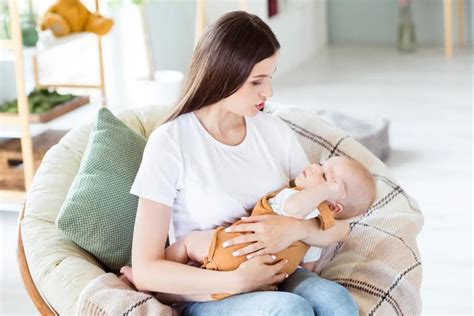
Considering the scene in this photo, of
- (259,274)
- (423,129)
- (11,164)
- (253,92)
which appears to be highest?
(253,92)

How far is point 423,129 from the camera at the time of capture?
4578 mm

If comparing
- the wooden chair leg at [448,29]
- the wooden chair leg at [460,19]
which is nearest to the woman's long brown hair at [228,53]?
the wooden chair leg at [448,29]

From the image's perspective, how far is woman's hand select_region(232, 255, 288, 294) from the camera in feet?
6.10

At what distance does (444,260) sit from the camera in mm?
3207

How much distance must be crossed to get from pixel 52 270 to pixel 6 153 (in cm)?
168

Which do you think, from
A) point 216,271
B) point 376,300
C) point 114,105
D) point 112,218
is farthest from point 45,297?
point 114,105

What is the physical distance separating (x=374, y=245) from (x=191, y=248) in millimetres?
463

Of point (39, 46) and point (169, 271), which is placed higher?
point (39, 46)

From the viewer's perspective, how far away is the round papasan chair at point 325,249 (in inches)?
79.0

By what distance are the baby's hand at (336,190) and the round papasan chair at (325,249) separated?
213mm

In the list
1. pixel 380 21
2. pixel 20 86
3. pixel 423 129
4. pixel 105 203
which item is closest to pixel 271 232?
pixel 105 203

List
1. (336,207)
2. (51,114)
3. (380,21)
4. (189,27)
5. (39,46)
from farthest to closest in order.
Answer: (380,21), (189,27), (51,114), (39,46), (336,207)

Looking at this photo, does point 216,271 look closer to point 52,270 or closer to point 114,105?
point 52,270

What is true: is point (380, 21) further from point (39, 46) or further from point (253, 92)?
point (253, 92)
